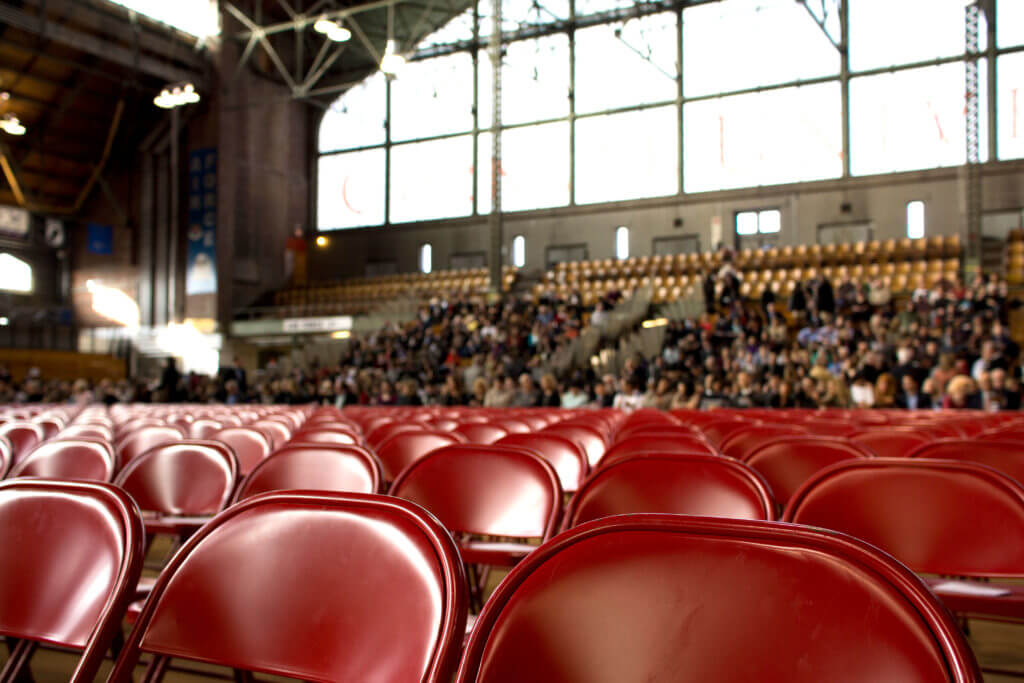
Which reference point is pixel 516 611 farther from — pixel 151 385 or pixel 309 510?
pixel 151 385

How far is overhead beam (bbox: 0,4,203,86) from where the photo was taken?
71.6 ft

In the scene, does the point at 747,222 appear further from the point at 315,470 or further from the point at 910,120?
the point at 315,470

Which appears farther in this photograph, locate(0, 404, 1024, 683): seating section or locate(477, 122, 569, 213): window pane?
locate(477, 122, 569, 213): window pane

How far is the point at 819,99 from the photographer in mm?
22891

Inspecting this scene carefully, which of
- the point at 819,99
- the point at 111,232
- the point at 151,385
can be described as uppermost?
the point at 819,99

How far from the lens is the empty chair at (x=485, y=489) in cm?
264

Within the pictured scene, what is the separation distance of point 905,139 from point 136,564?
24023 mm

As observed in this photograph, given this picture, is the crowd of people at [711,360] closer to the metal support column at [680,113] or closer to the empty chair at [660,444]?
the metal support column at [680,113]

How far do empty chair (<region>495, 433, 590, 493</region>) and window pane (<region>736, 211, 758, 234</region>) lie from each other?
21.5m

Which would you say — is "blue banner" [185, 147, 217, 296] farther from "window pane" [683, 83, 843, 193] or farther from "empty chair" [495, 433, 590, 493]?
"empty chair" [495, 433, 590, 493]

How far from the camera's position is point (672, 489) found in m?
2.41

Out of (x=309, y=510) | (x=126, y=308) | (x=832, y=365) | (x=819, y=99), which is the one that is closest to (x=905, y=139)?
(x=819, y=99)

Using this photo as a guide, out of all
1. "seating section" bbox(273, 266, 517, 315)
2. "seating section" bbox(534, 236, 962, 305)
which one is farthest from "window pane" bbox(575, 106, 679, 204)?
"seating section" bbox(273, 266, 517, 315)

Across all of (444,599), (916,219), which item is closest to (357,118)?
(916,219)
